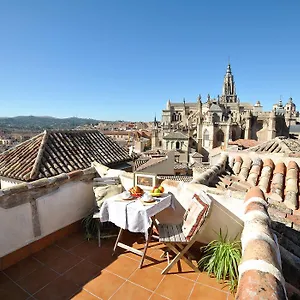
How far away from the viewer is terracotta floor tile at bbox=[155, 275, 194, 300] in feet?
8.96

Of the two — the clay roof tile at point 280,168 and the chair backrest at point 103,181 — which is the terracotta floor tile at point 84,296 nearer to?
the chair backrest at point 103,181

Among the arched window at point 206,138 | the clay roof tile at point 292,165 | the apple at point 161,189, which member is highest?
the clay roof tile at point 292,165

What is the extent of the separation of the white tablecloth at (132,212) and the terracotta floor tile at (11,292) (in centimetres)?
136

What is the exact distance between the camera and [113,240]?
13.3 feet

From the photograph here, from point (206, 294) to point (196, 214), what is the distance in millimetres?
956

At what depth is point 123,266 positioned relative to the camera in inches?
131

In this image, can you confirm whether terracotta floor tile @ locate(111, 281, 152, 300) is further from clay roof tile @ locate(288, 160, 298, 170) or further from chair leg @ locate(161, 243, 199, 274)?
clay roof tile @ locate(288, 160, 298, 170)

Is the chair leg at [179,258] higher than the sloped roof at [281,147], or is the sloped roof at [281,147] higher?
the sloped roof at [281,147]

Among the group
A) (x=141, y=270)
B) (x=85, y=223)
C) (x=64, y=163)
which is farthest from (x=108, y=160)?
(x=141, y=270)

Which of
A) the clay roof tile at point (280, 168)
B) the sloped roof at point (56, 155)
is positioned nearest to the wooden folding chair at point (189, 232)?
the clay roof tile at point (280, 168)

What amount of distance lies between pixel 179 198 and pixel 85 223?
6.55 ft

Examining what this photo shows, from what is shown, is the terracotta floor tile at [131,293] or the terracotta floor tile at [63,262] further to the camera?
the terracotta floor tile at [63,262]

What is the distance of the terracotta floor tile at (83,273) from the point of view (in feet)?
10.0

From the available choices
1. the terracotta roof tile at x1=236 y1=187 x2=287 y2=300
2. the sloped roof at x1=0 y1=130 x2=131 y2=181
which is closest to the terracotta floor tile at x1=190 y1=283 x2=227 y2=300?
the terracotta roof tile at x1=236 y1=187 x2=287 y2=300
